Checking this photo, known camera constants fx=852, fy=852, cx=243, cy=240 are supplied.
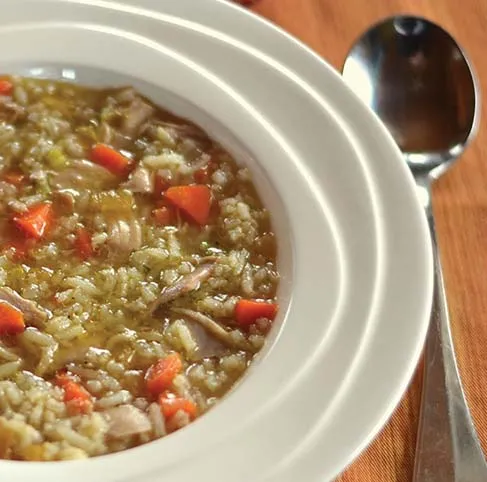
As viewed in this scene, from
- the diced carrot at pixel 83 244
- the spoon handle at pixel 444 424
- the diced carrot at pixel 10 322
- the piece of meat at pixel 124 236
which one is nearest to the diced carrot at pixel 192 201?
the piece of meat at pixel 124 236

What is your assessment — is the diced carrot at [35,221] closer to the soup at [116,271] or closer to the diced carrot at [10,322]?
the soup at [116,271]

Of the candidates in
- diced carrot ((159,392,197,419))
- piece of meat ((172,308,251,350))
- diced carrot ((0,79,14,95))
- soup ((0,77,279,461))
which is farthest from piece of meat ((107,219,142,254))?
diced carrot ((0,79,14,95))

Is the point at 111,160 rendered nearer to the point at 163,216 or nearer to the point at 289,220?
the point at 163,216

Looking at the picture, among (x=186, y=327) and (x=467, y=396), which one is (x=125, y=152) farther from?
(x=467, y=396)

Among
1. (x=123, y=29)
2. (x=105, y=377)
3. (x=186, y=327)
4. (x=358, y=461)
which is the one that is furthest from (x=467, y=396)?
(x=123, y=29)

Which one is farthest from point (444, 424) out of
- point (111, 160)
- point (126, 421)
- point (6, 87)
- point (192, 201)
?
point (6, 87)

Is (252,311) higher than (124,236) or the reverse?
the reverse
